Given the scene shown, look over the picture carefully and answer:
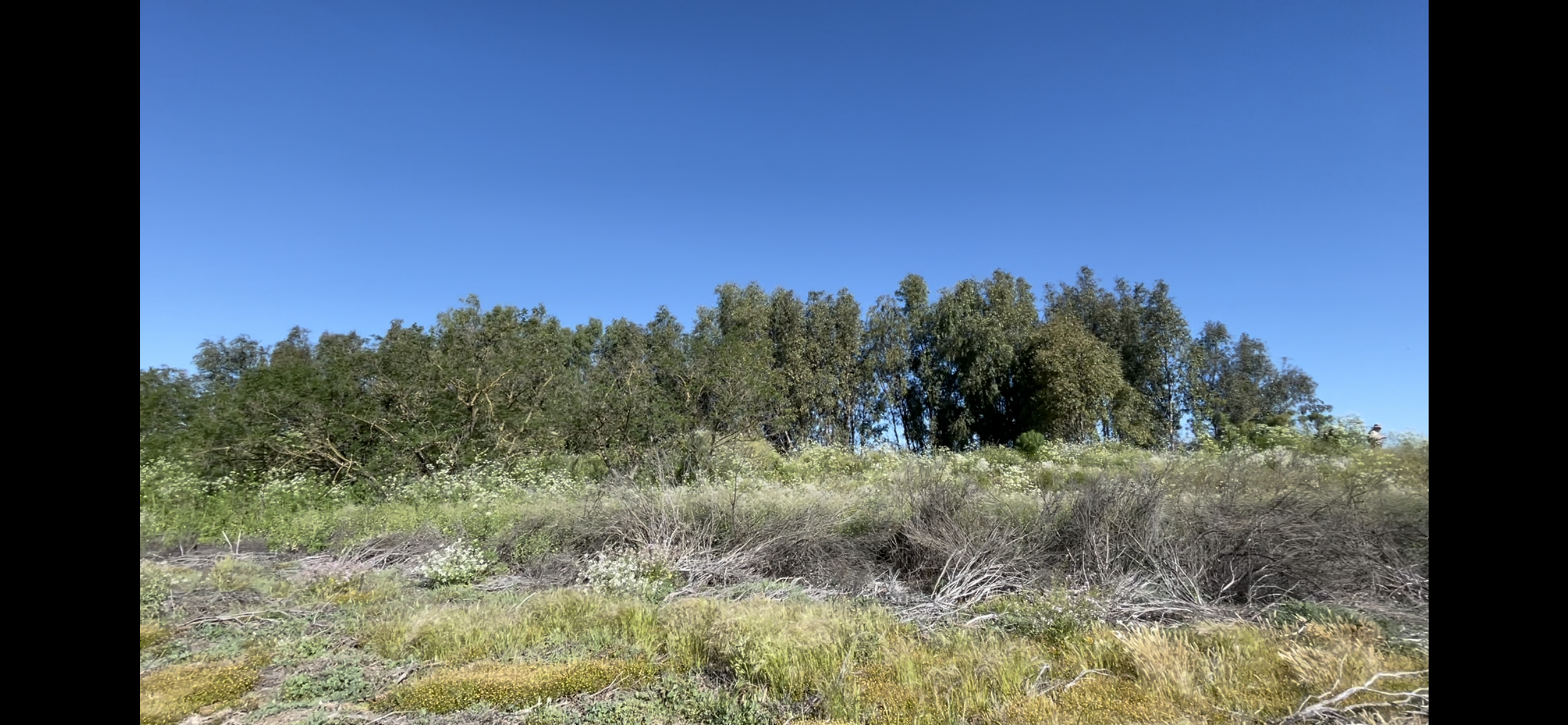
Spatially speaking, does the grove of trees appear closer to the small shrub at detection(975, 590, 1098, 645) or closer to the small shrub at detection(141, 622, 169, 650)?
the small shrub at detection(141, 622, 169, 650)

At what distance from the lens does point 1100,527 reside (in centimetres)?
578

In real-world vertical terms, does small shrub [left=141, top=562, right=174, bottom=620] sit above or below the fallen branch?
below

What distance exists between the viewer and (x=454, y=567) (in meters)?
5.86

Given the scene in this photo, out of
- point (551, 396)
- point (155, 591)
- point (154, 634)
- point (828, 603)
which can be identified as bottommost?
point (828, 603)

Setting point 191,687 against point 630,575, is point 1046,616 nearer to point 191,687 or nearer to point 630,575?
point 630,575

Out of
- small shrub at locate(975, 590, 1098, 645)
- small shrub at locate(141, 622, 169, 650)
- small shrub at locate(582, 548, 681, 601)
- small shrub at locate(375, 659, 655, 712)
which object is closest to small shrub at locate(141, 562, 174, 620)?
small shrub at locate(141, 622, 169, 650)

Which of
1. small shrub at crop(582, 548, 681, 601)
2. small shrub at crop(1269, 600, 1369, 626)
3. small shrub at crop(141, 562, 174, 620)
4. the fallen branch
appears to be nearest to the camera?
the fallen branch

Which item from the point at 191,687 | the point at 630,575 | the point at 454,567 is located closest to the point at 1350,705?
the point at 630,575

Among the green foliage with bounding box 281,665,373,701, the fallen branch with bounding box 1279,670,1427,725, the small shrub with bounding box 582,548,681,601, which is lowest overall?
the small shrub with bounding box 582,548,681,601

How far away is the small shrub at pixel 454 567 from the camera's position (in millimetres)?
5801

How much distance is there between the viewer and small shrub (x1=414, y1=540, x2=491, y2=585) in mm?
5801
